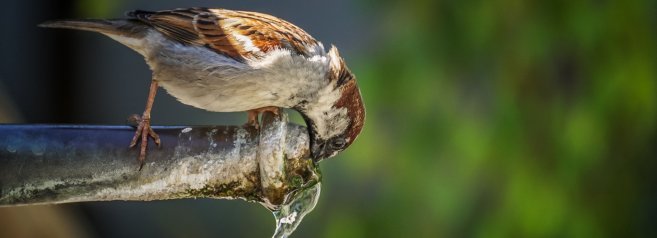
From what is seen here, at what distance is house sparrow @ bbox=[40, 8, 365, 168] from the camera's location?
58.2 inches

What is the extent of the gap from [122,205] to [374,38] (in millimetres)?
1781

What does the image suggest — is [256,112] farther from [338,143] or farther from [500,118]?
[500,118]

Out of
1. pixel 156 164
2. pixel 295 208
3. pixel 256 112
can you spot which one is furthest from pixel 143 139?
pixel 256 112

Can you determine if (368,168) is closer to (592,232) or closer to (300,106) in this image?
(592,232)

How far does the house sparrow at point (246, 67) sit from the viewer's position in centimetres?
148

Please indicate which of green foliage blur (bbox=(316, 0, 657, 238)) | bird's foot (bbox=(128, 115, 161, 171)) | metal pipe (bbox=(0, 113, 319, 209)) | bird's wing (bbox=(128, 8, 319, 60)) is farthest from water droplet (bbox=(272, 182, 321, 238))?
green foliage blur (bbox=(316, 0, 657, 238))

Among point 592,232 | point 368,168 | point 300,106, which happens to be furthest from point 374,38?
point 300,106

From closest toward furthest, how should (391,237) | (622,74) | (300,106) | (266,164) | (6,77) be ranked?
1. (266,164)
2. (300,106)
3. (622,74)
4. (391,237)
5. (6,77)

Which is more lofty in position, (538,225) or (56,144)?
(56,144)

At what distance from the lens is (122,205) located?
4066 mm

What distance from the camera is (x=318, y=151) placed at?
1385mm

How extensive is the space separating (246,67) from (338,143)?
28 cm

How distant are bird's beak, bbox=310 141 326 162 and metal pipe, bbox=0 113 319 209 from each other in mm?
24

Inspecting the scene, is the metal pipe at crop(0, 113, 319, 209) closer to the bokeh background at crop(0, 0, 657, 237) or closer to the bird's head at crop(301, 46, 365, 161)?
the bird's head at crop(301, 46, 365, 161)
